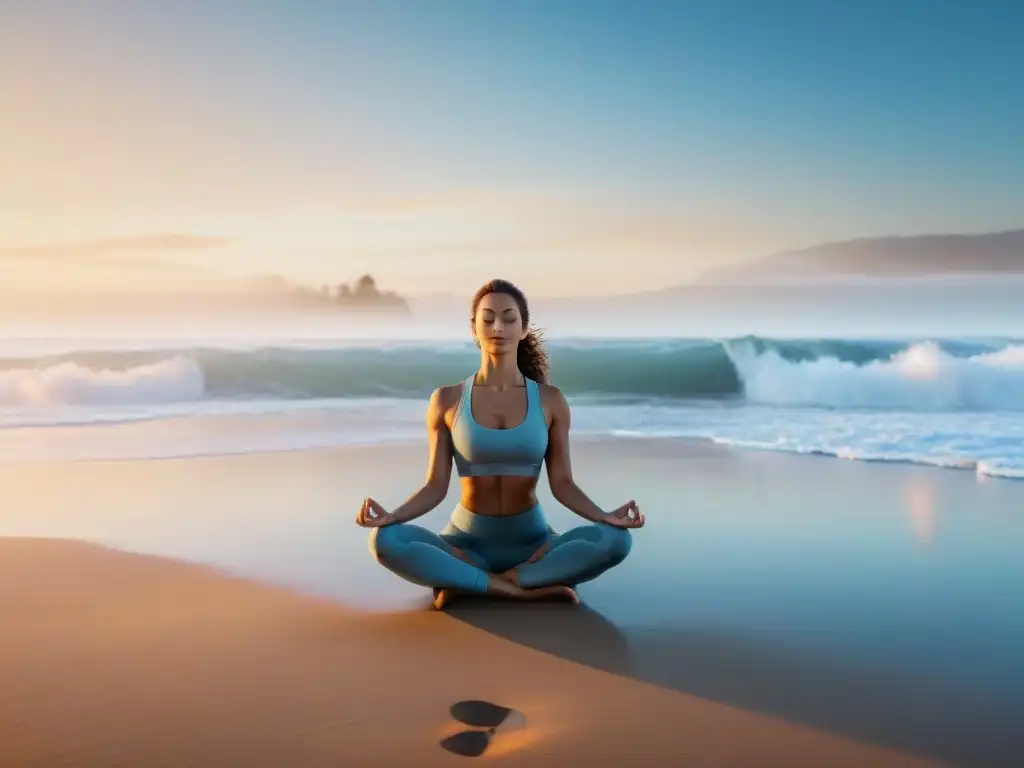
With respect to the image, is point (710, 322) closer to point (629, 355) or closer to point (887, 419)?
point (629, 355)

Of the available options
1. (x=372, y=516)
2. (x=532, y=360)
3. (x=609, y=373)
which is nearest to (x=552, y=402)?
(x=532, y=360)

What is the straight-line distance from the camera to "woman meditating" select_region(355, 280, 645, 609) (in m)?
3.89

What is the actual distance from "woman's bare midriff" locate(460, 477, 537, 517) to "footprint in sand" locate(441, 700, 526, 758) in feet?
3.88

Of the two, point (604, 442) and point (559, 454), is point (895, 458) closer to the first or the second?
point (604, 442)

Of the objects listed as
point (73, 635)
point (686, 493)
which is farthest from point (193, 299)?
point (73, 635)

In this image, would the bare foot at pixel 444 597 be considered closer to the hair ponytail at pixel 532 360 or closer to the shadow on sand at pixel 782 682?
the shadow on sand at pixel 782 682

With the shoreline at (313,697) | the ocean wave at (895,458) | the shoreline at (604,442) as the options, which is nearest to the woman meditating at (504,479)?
the shoreline at (313,697)

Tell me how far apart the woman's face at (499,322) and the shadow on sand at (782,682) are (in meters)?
1.09

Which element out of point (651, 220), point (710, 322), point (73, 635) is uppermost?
point (651, 220)

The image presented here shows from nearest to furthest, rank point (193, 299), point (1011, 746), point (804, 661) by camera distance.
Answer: point (1011, 746), point (804, 661), point (193, 299)

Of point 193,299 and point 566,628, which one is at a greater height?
point 193,299

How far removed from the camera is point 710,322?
76.5ft

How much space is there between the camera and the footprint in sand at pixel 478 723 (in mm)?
2605

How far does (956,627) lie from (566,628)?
Answer: 1490mm
